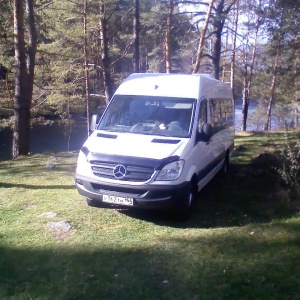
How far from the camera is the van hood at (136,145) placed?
24.2ft

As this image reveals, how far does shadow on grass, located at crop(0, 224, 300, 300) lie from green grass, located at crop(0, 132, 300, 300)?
1 centimetres

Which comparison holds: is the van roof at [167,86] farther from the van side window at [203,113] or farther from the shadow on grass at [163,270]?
Result: the shadow on grass at [163,270]

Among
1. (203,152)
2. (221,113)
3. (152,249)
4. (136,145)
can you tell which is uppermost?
(136,145)

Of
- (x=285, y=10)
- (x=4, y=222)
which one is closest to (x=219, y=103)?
(x=4, y=222)

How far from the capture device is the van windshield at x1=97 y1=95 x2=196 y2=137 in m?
8.28

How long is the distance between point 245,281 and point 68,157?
11437 mm

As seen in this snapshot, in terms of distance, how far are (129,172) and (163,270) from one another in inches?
82.8

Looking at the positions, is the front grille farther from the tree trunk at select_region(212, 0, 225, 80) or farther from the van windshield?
the tree trunk at select_region(212, 0, 225, 80)

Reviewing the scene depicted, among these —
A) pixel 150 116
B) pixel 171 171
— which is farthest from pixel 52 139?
pixel 171 171

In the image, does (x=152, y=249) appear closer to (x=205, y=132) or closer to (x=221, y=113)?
(x=205, y=132)

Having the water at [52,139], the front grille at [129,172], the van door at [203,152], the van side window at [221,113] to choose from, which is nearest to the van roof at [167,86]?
the van door at [203,152]

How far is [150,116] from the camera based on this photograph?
861 centimetres

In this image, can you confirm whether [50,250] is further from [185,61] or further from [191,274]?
[185,61]

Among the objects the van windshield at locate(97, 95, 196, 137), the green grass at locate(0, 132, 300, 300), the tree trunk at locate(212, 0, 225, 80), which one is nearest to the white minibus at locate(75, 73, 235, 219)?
the van windshield at locate(97, 95, 196, 137)
